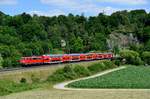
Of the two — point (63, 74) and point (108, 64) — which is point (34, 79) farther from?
point (108, 64)

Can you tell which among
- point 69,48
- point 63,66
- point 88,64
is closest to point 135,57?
point 69,48

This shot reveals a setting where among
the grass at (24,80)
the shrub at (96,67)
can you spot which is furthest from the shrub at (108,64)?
the grass at (24,80)

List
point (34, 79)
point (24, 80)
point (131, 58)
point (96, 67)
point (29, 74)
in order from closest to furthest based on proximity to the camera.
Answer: point (24, 80), point (29, 74), point (34, 79), point (96, 67), point (131, 58)

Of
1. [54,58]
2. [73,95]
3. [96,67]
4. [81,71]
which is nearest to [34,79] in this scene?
[73,95]

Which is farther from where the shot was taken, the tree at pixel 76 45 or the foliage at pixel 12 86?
the tree at pixel 76 45

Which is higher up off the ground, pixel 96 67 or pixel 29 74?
pixel 29 74

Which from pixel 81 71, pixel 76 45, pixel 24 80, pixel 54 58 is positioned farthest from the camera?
pixel 76 45

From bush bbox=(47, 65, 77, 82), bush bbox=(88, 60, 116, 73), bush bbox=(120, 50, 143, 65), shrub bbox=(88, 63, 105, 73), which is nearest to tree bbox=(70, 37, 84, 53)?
bush bbox=(120, 50, 143, 65)

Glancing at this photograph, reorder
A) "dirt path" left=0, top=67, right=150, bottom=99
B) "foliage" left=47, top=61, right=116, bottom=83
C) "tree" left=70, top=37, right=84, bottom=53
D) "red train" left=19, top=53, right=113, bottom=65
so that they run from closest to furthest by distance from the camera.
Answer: "dirt path" left=0, top=67, right=150, bottom=99 < "foliage" left=47, top=61, right=116, bottom=83 < "red train" left=19, top=53, right=113, bottom=65 < "tree" left=70, top=37, right=84, bottom=53

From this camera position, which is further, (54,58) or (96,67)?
(96,67)

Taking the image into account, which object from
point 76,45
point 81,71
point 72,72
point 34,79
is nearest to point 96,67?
point 81,71

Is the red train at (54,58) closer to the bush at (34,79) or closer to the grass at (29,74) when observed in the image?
the grass at (29,74)

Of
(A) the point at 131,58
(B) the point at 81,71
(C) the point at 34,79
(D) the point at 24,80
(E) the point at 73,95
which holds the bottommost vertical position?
(A) the point at 131,58

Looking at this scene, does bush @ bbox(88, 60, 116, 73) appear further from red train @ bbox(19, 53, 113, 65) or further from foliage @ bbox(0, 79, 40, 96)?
foliage @ bbox(0, 79, 40, 96)
